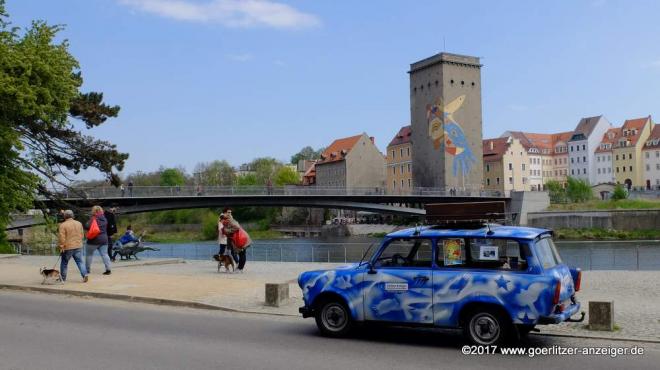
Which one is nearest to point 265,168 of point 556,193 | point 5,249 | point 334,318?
point 556,193

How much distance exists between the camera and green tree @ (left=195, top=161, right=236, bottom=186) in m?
138

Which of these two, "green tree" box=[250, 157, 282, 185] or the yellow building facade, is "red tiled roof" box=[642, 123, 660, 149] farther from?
"green tree" box=[250, 157, 282, 185]

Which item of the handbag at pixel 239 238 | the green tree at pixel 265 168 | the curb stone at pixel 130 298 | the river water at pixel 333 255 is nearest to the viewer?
the curb stone at pixel 130 298

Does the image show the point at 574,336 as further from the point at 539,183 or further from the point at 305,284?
the point at 539,183

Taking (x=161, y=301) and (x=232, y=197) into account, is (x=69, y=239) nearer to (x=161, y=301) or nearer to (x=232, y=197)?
(x=161, y=301)

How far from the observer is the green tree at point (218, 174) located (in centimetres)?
13836

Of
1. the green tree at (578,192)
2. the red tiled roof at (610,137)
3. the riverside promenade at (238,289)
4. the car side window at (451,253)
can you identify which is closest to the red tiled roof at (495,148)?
the green tree at (578,192)

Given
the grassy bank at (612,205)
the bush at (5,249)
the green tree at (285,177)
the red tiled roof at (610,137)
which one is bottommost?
the bush at (5,249)

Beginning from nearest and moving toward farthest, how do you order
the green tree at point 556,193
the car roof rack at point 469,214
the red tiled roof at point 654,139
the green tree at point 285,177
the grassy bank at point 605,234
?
the car roof rack at point 469,214
the grassy bank at point 605,234
the green tree at point 556,193
the red tiled roof at point 654,139
the green tree at point 285,177

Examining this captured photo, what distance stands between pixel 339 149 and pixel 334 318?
125627mm

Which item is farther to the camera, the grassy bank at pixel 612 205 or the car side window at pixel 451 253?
the grassy bank at pixel 612 205

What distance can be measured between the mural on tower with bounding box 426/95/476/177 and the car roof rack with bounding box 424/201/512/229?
96963 mm

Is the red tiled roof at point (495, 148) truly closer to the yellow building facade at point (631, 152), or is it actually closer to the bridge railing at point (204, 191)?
the yellow building facade at point (631, 152)

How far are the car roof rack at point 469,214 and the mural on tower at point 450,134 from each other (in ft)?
318
